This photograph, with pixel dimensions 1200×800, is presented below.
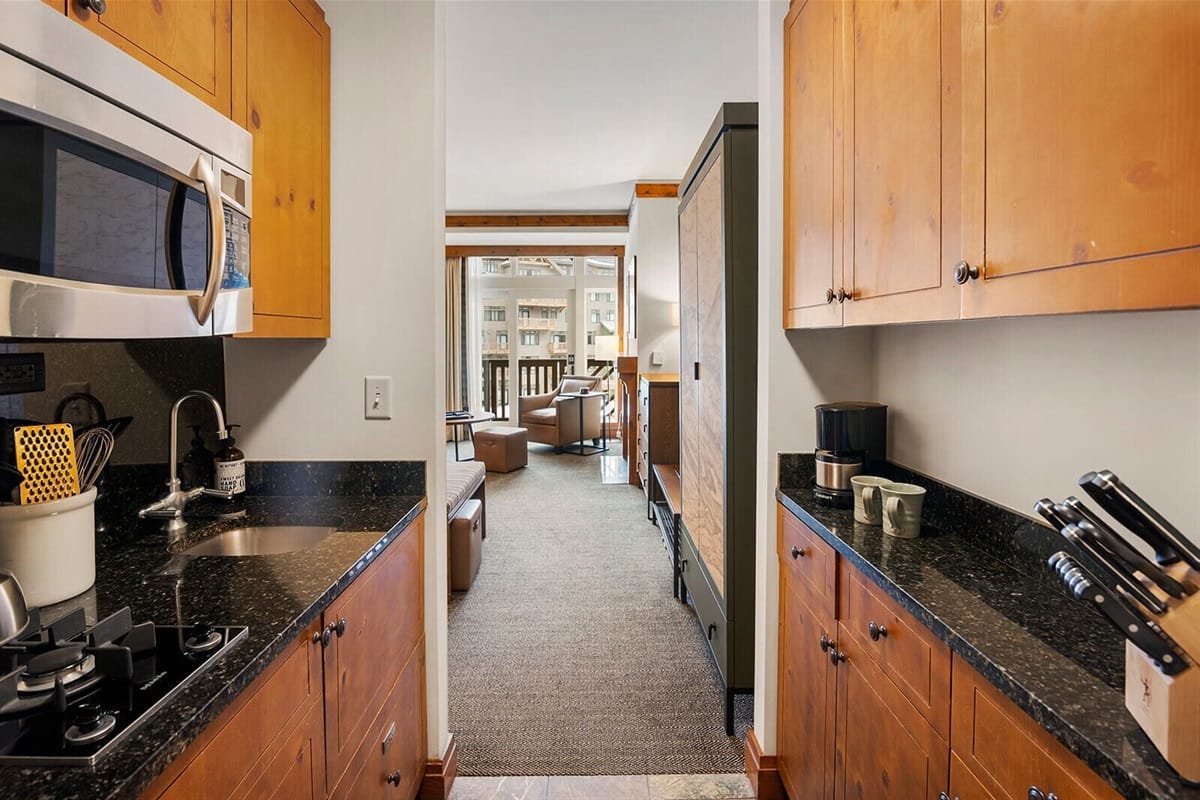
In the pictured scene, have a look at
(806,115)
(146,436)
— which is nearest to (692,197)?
(806,115)

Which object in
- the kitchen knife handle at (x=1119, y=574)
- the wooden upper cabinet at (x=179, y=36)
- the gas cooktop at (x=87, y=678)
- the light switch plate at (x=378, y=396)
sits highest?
the wooden upper cabinet at (x=179, y=36)

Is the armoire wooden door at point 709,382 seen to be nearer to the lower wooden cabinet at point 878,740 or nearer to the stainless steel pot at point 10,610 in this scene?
the lower wooden cabinet at point 878,740

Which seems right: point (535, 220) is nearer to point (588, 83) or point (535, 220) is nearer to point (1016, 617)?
point (588, 83)

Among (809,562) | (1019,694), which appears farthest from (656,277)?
(1019,694)

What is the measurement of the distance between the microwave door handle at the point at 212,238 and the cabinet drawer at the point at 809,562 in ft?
4.53

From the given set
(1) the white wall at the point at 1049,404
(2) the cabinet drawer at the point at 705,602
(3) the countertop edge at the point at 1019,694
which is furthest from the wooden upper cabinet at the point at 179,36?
(2) the cabinet drawer at the point at 705,602

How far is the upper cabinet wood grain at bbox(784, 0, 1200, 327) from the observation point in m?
0.70

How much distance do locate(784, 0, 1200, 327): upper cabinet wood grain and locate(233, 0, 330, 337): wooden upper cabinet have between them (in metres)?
1.30

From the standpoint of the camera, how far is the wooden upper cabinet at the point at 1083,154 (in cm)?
68

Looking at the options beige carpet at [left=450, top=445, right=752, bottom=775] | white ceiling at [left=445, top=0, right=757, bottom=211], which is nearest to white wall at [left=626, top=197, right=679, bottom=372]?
white ceiling at [left=445, top=0, right=757, bottom=211]

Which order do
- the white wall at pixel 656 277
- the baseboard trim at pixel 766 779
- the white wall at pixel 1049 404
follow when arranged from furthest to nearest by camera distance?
1. the white wall at pixel 656 277
2. the baseboard trim at pixel 766 779
3. the white wall at pixel 1049 404

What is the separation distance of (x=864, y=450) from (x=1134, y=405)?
2.31ft

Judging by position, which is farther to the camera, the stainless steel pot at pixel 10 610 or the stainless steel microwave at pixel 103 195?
the stainless steel pot at pixel 10 610

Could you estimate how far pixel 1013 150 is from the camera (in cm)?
92
